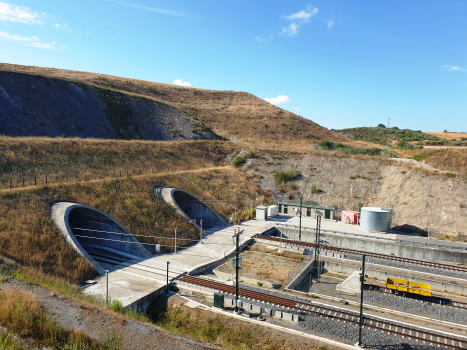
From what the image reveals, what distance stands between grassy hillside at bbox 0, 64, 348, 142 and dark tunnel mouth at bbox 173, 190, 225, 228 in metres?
44.8

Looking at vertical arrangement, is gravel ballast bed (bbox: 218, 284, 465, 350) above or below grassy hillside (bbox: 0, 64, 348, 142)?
below

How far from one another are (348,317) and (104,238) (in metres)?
20.2

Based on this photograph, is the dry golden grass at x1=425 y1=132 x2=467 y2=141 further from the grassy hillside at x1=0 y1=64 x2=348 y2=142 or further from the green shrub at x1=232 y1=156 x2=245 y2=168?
the green shrub at x1=232 y1=156 x2=245 y2=168

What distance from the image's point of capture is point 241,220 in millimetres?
40406

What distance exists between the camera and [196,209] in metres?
37.8

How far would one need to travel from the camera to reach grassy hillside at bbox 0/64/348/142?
8256 cm

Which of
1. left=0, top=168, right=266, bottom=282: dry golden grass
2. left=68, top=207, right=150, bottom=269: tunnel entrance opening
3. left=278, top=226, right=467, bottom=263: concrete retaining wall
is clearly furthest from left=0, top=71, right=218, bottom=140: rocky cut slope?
left=278, top=226, right=467, bottom=263: concrete retaining wall

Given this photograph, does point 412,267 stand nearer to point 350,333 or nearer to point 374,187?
point 350,333

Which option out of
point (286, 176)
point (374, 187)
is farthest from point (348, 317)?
point (286, 176)

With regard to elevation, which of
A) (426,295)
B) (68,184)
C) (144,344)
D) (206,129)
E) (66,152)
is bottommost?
(426,295)

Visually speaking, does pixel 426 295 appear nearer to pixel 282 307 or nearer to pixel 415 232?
pixel 282 307

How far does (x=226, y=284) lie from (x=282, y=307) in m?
5.16

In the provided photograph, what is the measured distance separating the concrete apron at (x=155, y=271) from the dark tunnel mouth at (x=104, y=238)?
5.75 ft

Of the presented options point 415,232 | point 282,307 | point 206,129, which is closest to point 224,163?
point 206,129
